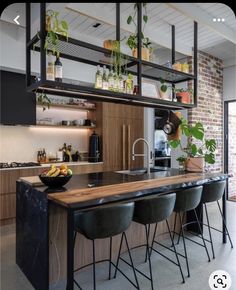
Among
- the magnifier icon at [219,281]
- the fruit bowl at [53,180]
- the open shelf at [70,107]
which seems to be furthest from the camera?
the open shelf at [70,107]

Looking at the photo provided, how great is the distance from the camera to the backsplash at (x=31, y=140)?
176 inches

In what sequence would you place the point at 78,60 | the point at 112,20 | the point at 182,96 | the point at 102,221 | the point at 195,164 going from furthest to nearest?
the point at 182,96, the point at 195,164, the point at 112,20, the point at 78,60, the point at 102,221

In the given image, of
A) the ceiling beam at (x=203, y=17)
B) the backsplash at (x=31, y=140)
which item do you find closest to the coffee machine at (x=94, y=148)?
the backsplash at (x=31, y=140)

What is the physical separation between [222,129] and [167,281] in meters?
4.07

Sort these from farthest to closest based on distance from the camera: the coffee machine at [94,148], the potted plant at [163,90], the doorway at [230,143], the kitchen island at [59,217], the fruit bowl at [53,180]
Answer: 1. the doorway at [230,143]
2. the coffee machine at [94,148]
3. the potted plant at [163,90]
4. the fruit bowl at [53,180]
5. the kitchen island at [59,217]

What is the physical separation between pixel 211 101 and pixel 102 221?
4.28 m

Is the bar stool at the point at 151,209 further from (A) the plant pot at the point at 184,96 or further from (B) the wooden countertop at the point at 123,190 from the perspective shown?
(A) the plant pot at the point at 184,96

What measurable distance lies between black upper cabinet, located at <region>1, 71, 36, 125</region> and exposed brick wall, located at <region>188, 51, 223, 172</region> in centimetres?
304

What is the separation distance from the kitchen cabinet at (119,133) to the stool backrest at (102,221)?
3264 millimetres

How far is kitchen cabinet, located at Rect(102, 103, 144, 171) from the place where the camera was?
17.3ft

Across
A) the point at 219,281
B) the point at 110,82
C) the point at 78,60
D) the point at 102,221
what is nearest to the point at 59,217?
the point at 102,221

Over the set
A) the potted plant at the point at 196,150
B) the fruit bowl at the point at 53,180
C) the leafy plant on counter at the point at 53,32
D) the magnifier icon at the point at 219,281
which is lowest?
the magnifier icon at the point at 219,281

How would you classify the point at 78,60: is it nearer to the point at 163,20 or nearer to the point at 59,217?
the point at 163,20

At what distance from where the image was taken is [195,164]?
3.44 m
